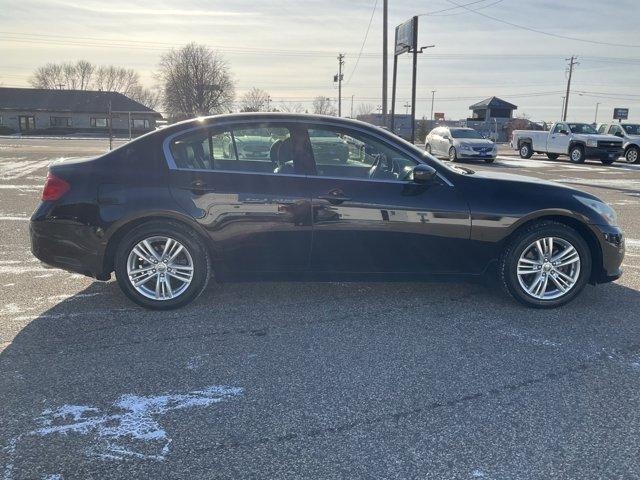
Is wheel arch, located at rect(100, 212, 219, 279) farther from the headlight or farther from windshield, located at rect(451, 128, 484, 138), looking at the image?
windshield, located at rect(451, 128, 484, 138)

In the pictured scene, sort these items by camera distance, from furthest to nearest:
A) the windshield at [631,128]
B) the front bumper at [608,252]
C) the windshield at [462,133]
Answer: the windshield at [631,128]
the windshield at [462,133]
the front bumper at [608,252]

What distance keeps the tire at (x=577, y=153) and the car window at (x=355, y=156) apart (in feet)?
73.0

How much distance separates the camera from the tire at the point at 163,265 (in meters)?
4.32

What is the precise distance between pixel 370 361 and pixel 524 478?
1326 mm

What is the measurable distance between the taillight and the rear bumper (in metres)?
0.20

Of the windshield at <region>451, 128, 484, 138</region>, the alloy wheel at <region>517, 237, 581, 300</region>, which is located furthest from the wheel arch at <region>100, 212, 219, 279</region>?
the windshield at <region>451, 128, 484, 138</region>

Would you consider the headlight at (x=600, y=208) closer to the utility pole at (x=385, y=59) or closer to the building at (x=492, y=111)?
the utility pole at (x=385, y=59)

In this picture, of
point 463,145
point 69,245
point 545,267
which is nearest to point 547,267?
point 545,267

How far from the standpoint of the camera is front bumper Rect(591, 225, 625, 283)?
4.53m

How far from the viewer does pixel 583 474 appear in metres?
2.43

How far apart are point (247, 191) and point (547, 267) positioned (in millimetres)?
2635

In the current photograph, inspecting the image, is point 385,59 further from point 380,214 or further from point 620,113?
point 620,113

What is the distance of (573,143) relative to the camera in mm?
23906

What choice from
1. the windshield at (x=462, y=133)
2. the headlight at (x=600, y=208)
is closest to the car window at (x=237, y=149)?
the headlight at (x=600, y=208)
